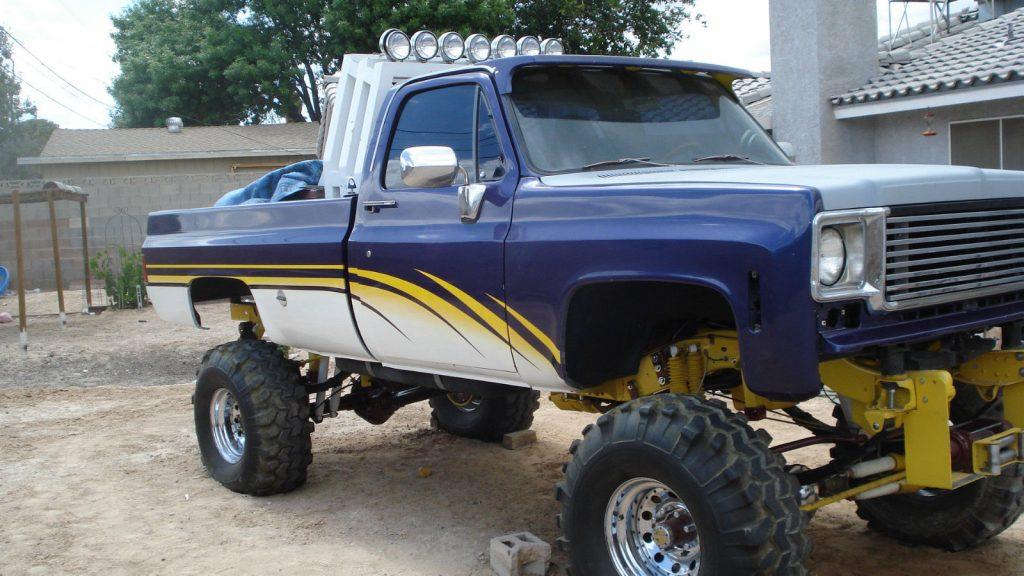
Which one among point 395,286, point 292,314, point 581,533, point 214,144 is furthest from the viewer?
point 214,144

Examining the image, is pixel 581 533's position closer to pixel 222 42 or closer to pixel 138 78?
pixel 222 42

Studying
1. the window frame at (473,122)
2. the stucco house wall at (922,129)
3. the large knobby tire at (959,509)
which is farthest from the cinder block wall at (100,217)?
the large knobby tire at (959,509)

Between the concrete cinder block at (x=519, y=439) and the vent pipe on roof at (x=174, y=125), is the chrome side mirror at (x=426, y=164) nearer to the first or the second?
the concrete cinder block at (x=519, y=439)

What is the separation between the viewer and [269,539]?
530 centimetres

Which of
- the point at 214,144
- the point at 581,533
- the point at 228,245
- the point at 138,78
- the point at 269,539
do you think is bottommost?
the point at 269,539

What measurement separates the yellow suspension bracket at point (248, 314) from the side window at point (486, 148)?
2.57m

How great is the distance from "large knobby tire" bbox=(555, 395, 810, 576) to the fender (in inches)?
11.2

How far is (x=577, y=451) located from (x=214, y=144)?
25.3m

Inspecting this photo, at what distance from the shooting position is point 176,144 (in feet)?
89.7

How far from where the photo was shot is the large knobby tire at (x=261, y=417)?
5.84m

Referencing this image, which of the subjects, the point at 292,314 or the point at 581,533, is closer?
the point at 581,533

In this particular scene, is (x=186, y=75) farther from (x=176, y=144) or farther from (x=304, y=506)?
(x=304, y=506)

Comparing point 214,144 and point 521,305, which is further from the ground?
point 214,144

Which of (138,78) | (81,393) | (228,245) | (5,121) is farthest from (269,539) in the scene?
(5,121)
